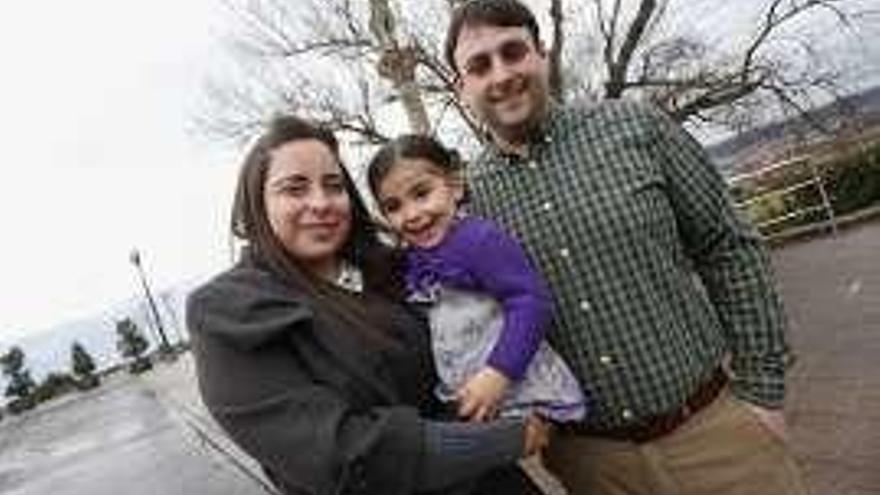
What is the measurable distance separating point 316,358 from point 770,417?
51.3 inches

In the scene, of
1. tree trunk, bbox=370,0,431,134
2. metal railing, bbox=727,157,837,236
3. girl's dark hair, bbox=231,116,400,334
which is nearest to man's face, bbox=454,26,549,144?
girl's dark hair, bbox=231,116,400,334

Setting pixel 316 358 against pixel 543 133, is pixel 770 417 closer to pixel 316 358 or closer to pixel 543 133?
pixel 543 133

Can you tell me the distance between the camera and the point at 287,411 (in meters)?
2.89

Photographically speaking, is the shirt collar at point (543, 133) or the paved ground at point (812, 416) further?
the paved ground at point (812, 416)

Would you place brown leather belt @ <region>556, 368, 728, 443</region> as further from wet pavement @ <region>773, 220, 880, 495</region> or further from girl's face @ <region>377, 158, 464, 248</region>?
wet pavement @ <region>773, 220, 880, 495</region>

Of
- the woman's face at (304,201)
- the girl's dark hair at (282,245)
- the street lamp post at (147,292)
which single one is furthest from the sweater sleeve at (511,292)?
the street lamp post at (147,292)

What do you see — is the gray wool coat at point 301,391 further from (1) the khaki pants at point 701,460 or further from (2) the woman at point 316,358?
(1) the khaki pants at point 701,460

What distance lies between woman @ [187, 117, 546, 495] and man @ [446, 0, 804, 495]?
35 centimetres

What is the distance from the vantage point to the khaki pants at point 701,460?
11.5 ft

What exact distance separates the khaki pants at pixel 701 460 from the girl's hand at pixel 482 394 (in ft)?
1.59

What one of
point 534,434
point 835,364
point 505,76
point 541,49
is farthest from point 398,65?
point 534,434

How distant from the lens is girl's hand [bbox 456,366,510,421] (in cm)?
313

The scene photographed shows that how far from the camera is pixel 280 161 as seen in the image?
123 inches

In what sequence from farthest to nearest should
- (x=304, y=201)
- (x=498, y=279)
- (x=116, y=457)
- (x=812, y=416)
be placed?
(x=116, y=457) → (x=812, y=416) → (x=498, y=279) → (x=304, y=201)
